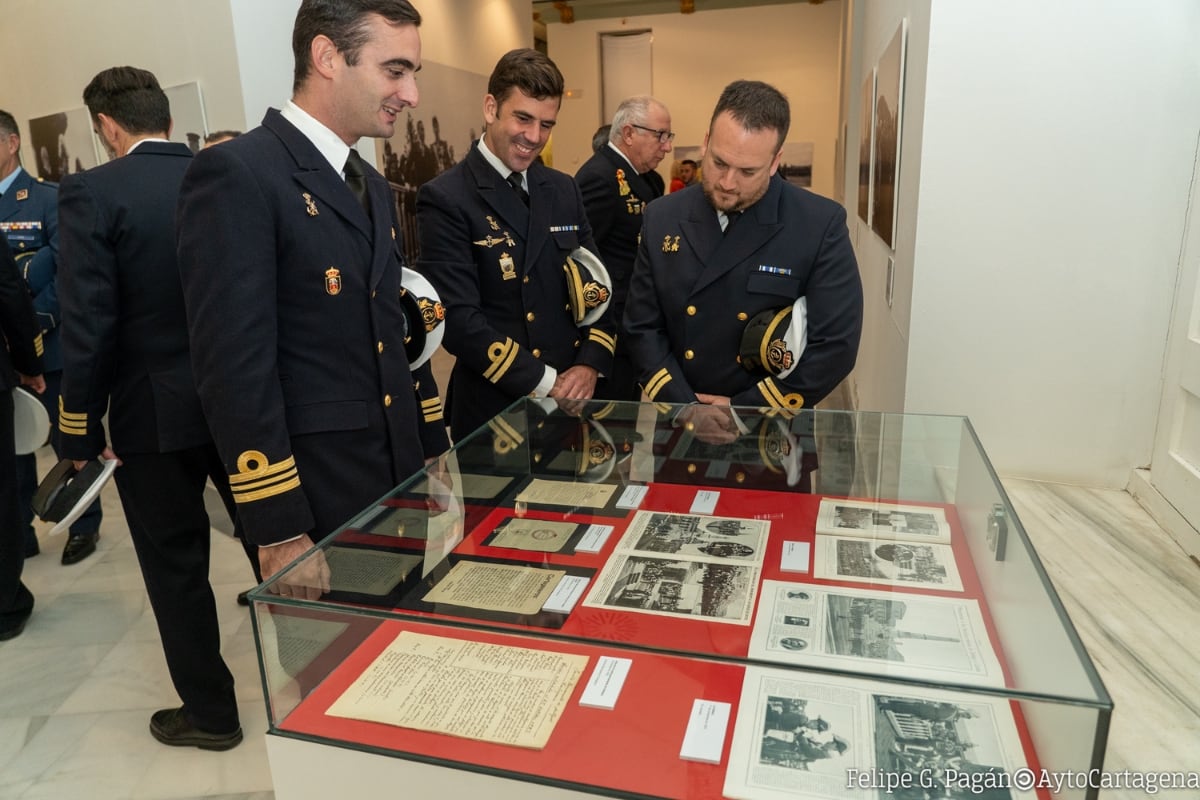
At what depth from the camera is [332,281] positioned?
1667mm

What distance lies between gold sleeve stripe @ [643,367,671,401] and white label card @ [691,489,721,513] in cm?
74

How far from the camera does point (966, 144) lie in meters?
2.60

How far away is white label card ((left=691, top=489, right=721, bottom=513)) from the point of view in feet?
5.20

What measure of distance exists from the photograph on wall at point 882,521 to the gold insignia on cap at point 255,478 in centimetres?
103

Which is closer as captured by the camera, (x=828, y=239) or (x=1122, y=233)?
(x=828, y=239)

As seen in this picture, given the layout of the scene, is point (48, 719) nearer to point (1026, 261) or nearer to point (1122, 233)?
point (1026, 261)

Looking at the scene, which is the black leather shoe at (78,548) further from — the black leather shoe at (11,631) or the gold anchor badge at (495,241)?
the gold anchor badge at (495,241)

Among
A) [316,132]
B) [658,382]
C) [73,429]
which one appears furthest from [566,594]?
[73,429]

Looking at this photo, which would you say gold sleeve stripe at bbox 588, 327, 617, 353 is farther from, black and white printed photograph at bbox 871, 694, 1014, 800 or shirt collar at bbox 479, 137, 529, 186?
black and white printed photograph at bbox 871, 694, 1014, 800

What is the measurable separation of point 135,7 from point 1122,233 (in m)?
5.02

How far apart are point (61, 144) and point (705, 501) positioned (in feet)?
19.4

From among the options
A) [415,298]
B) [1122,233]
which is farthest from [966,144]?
[415,298]

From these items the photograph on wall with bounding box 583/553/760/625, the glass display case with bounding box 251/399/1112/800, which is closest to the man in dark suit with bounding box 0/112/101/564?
the glass display case with bounding box 251/399/1112/800

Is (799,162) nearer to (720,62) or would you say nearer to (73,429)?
(720,62)
